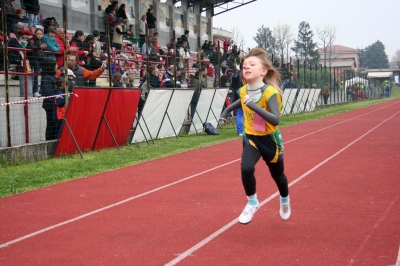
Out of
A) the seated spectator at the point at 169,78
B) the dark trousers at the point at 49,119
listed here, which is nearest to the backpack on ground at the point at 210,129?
the seated spectator at the point at 169,78

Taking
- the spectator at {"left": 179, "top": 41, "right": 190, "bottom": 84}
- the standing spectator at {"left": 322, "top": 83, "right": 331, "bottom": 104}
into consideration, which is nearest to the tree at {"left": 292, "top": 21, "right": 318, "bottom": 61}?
the standing spectator at {"left": 322, "top": 83, "right": 331, "bottom": 104}

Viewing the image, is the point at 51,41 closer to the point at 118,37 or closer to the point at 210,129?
the point at 118,37

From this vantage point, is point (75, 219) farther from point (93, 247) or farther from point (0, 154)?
point (0, 154)

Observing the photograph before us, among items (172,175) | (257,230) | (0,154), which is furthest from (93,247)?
(0,154)

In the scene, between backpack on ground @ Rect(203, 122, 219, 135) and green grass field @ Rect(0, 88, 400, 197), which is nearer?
green grass field @ Rect(0, 88, 400, 197)

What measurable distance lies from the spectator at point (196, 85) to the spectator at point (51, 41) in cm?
707

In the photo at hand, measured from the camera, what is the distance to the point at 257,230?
6555mm

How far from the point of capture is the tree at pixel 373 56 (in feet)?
613

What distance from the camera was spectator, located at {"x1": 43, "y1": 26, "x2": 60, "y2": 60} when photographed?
45.7ft

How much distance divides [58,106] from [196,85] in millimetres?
8350

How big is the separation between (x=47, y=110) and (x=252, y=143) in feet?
26.4

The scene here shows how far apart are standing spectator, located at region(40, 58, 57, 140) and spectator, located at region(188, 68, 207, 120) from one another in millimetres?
7353

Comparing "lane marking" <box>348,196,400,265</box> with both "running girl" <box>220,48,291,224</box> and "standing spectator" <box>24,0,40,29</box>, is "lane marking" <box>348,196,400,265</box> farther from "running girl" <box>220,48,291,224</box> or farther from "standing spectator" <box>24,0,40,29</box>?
"standing spectator" <box>24,0,40,29</box>

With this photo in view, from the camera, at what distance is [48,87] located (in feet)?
44.7
